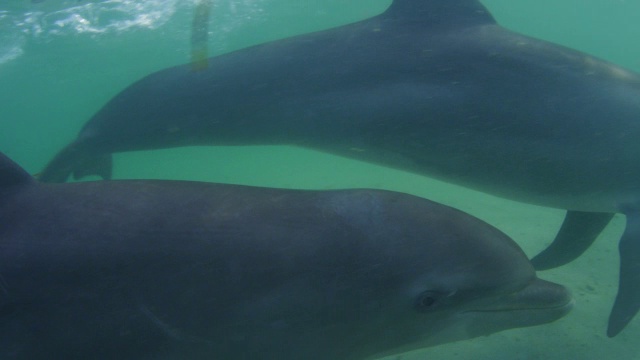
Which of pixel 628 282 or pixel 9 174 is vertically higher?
pixel 9 174

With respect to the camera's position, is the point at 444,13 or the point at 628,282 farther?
the point at 444,13

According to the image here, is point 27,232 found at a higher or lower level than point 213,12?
higher

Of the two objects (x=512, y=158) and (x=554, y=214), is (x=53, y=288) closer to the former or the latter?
(x=512, y=158)

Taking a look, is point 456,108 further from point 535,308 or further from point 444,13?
point 535,308

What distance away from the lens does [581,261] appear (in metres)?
9.39

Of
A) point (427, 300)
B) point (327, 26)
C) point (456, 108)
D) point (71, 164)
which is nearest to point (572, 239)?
point (456, 108)

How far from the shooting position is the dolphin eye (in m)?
3.66

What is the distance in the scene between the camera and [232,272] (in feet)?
11.5

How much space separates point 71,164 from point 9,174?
5959 mm

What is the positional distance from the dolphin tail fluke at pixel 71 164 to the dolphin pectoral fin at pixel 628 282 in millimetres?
8088

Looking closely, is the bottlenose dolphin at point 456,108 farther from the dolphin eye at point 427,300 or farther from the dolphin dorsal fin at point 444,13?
the dolphin eye at point 427,300

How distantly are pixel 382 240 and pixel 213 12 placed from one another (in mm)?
36074

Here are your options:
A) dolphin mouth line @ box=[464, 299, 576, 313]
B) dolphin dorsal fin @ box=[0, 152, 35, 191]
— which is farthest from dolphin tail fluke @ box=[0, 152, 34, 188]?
dolphin mouth line @ box=[464, 299, 576, 313]

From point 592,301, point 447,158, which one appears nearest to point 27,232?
point 447,158
